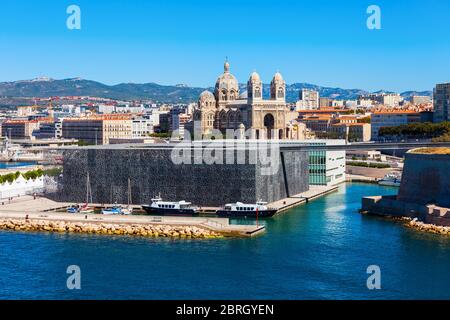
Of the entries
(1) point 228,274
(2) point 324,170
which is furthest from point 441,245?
(2) point 324,170

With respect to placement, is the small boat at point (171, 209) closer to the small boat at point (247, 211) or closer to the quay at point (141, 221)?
the small boat at point (247, 211)

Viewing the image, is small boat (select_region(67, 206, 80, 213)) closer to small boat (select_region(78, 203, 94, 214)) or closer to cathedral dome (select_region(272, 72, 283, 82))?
small boat (select_region(78, 203, 94, 214))

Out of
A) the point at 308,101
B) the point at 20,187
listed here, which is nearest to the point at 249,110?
the point at 20,187

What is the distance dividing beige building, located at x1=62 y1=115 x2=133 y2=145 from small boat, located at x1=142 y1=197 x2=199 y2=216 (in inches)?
2025

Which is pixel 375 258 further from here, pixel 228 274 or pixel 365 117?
pixel 365 117

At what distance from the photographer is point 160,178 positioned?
31.8 m

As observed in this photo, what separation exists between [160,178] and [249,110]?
75.9ft

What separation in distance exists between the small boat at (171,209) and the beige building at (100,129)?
169 feet

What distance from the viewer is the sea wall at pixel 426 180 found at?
29.0 metres

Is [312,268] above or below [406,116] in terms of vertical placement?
below

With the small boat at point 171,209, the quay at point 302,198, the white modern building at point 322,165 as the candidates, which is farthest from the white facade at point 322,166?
the small boat at point 171,209

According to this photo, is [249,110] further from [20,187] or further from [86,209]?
[86,209]
